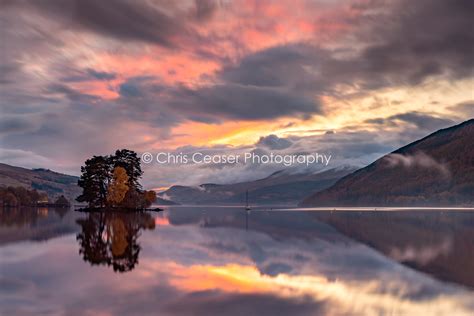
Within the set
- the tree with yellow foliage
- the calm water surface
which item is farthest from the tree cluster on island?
the calm water surface

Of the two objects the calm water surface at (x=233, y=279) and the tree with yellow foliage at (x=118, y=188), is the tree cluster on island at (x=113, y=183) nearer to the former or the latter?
the tree with yellow foliage at (x=118, y=188)

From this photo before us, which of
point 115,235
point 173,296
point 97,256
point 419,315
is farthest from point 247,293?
point 115,235

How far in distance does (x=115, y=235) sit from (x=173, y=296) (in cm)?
4127

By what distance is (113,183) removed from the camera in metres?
162

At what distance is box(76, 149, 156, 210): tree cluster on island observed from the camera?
6358 inches

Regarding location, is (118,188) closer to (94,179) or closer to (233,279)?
(94,179)

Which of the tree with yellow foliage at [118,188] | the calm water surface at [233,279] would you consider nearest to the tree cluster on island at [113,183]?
the tree with yellow foliage at [118,188]

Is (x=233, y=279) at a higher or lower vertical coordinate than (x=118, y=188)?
lower

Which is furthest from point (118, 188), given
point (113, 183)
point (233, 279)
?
point (233, 279)

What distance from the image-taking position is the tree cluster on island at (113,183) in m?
162

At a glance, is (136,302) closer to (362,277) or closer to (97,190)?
(362,277)

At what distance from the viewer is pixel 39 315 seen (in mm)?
21000

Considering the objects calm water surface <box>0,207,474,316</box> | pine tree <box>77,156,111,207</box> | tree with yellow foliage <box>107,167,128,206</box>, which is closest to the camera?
calm water surface <box>0,207,474,316</box>

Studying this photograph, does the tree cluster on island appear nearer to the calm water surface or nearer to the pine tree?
the pine tree
